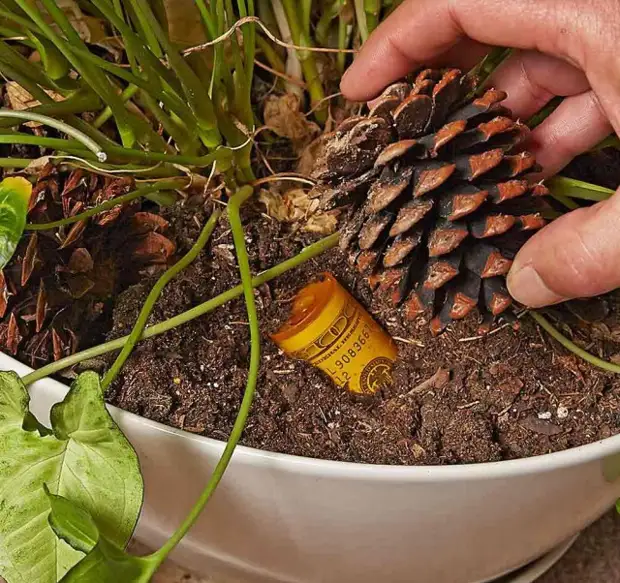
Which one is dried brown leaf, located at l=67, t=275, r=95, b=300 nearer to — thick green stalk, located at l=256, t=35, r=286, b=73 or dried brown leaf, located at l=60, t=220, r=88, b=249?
dried brown leaf, located at l=60, t=220, r=88, b=249

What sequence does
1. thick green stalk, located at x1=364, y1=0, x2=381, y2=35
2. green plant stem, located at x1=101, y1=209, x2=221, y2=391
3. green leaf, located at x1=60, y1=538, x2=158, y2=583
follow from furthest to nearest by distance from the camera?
thick green stalk, located at x1=364, y1=0, x2=381, y2=35, green plant stem, located at x1=101, y1=209, x2=221, y2=391, green leaf, located at x1=60, y1=538, x2=158, y2=583

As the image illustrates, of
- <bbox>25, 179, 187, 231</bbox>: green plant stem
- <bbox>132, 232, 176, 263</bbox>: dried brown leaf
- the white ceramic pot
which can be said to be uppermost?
<bbox>25, 179, 187, 231</bbox>: green plant stem

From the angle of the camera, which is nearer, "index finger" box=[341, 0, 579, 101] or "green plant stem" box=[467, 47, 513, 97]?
"index finger" box=[341, 0, 579, 101]

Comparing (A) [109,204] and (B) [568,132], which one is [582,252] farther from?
(A) [109,204]

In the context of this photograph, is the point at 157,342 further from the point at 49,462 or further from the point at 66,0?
the point at 66,0

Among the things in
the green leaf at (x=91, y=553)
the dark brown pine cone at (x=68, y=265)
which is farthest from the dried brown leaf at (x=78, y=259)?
the green leaf at (x=91, y=553)

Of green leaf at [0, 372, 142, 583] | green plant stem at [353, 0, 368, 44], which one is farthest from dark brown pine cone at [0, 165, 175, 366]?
green plant stem at [353, 0, 368, 44]

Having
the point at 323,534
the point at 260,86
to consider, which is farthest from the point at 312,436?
the point at 260,86

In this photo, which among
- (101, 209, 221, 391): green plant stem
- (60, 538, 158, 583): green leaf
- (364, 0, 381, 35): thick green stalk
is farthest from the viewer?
(364, 0, 381, 35): thick green stalk
